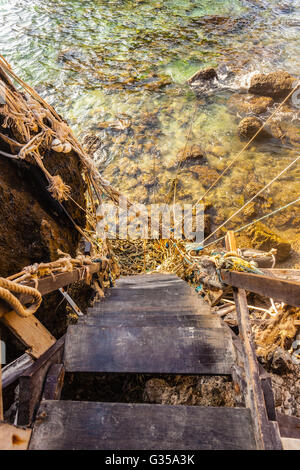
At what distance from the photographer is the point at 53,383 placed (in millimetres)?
1258

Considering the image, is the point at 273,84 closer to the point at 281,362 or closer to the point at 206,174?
the point at 206,174

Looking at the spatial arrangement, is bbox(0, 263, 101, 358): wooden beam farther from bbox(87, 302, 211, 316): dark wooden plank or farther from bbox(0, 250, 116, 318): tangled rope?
bbox(87, 302, 211, 316): dark wooden plank

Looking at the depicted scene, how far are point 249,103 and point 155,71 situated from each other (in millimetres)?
3920

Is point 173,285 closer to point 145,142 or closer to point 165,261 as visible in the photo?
point 165,261

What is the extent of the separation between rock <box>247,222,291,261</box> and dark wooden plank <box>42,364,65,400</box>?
4794mm

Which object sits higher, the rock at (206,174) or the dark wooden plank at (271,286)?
the dark wooden plank at (271,286)

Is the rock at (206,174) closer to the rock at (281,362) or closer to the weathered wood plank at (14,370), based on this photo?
the rock at (281,362)

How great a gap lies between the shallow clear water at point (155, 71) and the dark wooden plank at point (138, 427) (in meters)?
5.25

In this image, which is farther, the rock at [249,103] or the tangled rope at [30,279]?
the rock at [249,103]

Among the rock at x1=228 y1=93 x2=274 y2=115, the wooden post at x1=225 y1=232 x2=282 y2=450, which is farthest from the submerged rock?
the wooden post at x1=225 y1=232 x2=282 y2=450

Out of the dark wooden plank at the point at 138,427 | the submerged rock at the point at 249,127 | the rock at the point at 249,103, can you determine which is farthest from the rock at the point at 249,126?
the dark wooden plank at the point at 138,427

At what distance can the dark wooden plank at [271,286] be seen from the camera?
106cm

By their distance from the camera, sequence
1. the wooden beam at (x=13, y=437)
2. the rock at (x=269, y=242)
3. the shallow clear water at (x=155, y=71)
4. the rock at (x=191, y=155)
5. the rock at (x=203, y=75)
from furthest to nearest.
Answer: the rock at (x=203, y=75) < the rock at (x=191, y=155) < the shallow clear water at (x=155, y=71) < the rock at (x=269, y=242) < the wooden beam at (x=13, y=437)

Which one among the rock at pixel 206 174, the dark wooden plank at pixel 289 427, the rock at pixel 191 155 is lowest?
the rock at pixel 206 174
